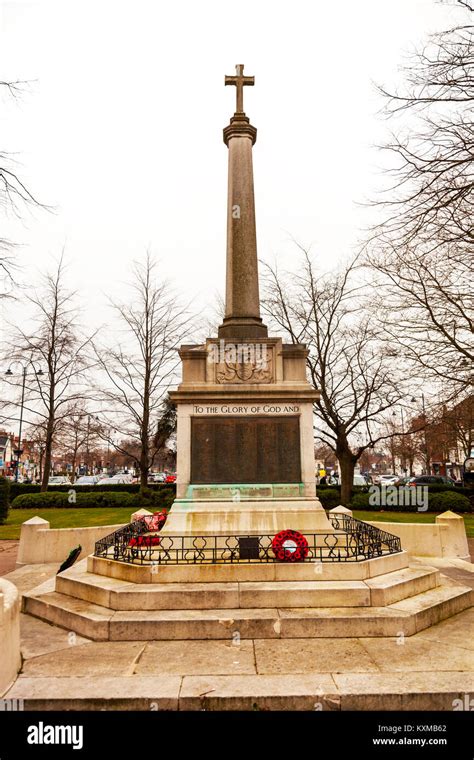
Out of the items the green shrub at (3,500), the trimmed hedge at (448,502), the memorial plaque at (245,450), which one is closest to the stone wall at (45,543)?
the memorial plaque at (245,450)

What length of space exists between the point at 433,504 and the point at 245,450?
63.3 feet

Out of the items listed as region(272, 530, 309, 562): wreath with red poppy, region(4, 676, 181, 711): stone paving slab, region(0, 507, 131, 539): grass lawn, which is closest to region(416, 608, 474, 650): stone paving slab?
region(272, 530, 309, 562): wreath with red poppy

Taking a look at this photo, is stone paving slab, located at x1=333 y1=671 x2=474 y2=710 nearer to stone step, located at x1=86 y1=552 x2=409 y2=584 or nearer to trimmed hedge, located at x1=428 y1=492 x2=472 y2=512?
stone step, located at x1=86 y1=552 x2=409 y2=584

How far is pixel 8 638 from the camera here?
17.5 ft

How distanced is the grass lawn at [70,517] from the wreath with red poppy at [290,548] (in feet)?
42.2

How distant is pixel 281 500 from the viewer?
32.6 feet

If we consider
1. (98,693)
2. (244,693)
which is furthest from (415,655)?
(98,693)

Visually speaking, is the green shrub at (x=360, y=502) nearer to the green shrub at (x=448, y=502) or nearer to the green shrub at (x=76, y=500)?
the green shrub at (x=448, y=502)

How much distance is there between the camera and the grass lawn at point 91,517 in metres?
20.2

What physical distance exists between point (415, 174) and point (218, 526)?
6.87 meters

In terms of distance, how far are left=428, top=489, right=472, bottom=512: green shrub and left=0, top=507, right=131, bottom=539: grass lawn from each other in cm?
1506

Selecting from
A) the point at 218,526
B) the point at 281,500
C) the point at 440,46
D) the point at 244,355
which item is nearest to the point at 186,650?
the point at 218,526

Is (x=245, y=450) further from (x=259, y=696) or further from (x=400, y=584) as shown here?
(x=259, y=696)
